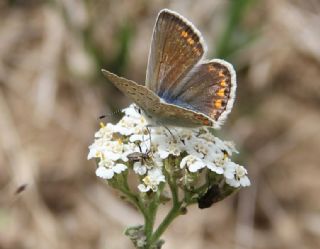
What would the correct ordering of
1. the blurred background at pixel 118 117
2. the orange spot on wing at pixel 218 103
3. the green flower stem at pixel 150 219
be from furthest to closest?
the blurred background at pixel 118 117
the green flower stem at pixel 150 219
the orange spot on wing at pixel 218 103

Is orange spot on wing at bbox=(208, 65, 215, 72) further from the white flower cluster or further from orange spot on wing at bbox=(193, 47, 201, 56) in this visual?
the white flower cluster

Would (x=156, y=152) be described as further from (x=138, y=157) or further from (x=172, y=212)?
(x=172, y=212)

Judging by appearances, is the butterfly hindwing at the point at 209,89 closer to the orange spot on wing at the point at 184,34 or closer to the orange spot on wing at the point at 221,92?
the orange spot on wing at the point at 221,92

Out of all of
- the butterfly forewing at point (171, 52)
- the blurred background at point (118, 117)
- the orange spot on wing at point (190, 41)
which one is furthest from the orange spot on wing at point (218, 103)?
the blurred background at point (118, 117)

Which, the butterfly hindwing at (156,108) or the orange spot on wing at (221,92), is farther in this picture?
the orange spot on wing at (221,92)

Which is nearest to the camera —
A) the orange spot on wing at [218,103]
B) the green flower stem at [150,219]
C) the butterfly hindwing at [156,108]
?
the butterfly hindwing at [156,108]

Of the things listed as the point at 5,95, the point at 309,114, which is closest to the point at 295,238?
the point at 309,114

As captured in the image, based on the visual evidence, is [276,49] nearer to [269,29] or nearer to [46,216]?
[269,29]
